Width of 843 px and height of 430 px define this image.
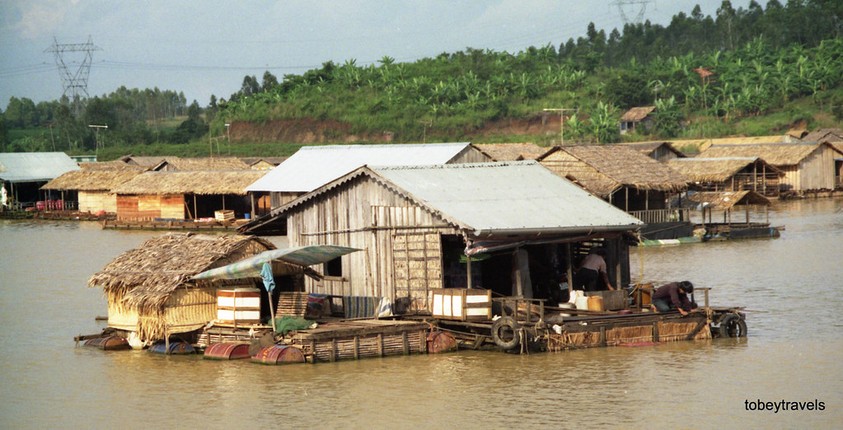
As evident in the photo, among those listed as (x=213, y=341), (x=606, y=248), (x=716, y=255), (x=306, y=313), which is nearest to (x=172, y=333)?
(x=213, y=341)

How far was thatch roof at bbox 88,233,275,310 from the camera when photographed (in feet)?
64.0

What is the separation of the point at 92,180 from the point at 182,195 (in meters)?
10.2

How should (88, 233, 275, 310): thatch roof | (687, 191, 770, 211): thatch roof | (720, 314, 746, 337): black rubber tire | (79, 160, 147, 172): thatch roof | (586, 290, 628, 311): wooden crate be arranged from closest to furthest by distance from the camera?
(88, 233, 275, 310): thatch roof → (586, 290, 628, 311): wooden crate → (720, 314, 746, 337): black rubber tire → (687, 191, 770, 211): thatch roof → (79, 160, 147, 172): thatch roof

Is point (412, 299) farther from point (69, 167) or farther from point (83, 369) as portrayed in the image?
point (69, 167)

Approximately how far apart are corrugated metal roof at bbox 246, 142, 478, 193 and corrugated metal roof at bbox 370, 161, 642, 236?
50.3 feet

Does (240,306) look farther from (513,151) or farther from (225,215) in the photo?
(513,151)

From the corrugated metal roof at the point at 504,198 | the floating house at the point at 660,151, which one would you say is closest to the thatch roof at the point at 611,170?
the floating house at the point at 660,151

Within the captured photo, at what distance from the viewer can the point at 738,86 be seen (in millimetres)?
86250

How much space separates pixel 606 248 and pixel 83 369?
946 centimetres

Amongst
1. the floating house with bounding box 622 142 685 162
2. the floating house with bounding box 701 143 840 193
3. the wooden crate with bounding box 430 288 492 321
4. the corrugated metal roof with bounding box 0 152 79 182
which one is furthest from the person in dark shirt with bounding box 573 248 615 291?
the corrugated metal roof with bounding box 0 152 79 182

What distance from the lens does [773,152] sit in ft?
195

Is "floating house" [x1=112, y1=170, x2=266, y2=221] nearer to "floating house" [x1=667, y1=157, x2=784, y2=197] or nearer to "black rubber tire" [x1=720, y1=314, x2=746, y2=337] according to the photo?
"floating house" [x1=667, y1=157, x2=784, y2=197]

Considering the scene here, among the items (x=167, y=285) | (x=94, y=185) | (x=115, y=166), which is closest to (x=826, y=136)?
(x=115, y=166)

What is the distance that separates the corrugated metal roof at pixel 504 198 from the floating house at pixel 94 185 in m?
38.9
